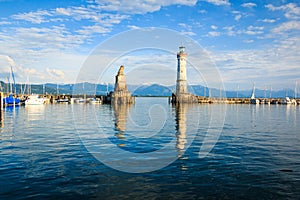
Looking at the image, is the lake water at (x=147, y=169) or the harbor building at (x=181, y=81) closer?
the lake water at (x=147, y=169)

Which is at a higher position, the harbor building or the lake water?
the harbor building

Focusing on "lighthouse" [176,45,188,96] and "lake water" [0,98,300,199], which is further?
"lighthouse" [176,45,188,96]

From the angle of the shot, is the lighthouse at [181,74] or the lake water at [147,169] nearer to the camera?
the lake water at [147,169]

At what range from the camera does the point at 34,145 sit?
19766mm

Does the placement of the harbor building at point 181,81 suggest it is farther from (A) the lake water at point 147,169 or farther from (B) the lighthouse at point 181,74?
(A) the lake water at point 147,169

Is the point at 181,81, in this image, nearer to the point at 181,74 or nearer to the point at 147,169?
the point at 181,74

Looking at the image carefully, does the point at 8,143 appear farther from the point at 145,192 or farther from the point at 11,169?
the point at 145,192

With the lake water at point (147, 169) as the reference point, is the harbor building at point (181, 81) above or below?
above

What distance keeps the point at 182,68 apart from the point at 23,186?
328ft

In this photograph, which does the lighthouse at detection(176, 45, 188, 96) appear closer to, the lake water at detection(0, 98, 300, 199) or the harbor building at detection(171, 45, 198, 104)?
the harbor building at detection(171, 45, 198, 104)

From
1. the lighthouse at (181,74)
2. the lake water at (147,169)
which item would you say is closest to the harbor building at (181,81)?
the lighthouse at (181,74)

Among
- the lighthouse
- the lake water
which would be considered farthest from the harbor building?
the lake water

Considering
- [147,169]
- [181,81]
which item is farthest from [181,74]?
[147,169]

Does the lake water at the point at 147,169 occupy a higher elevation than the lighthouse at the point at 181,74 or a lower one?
lower
